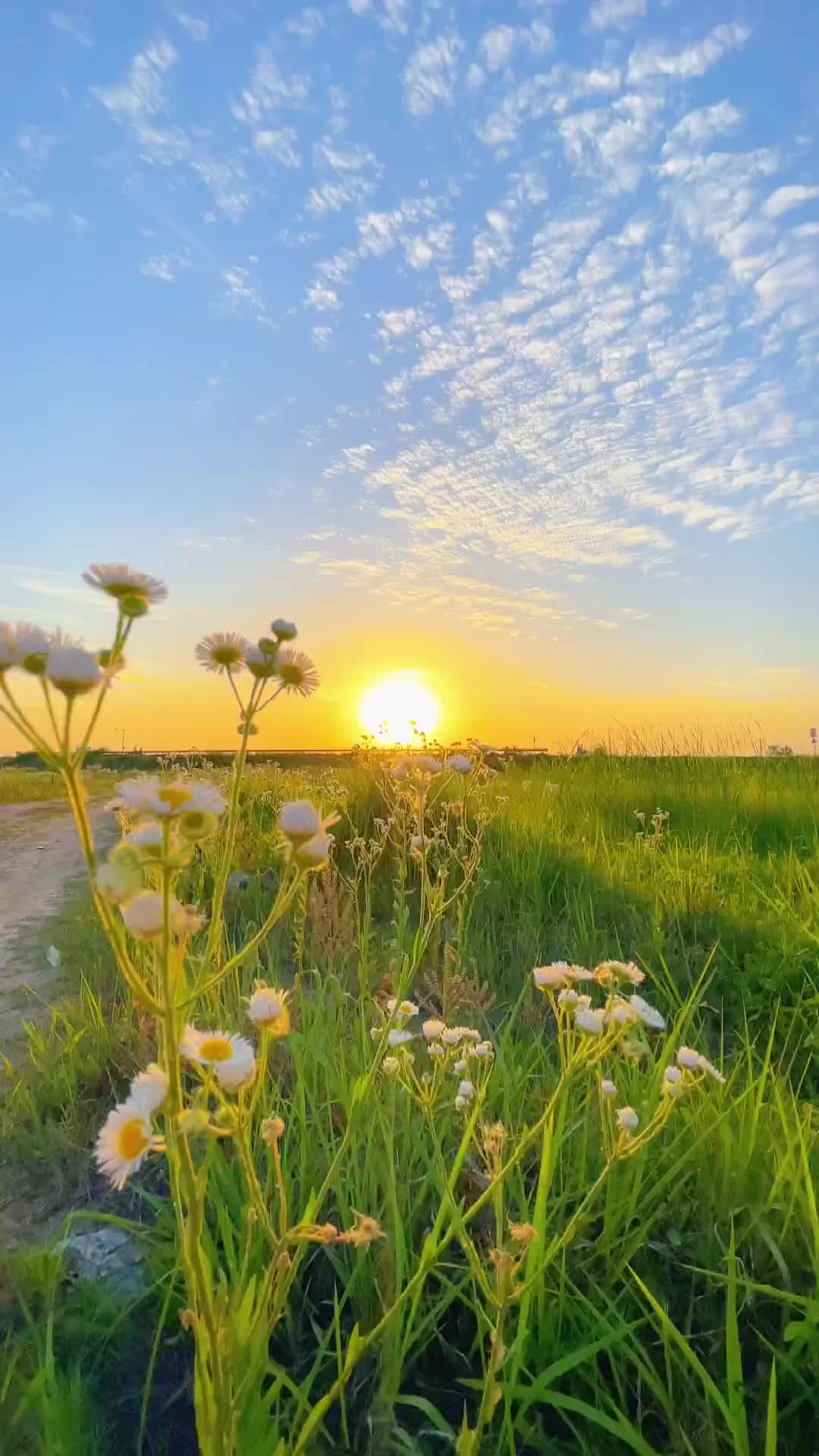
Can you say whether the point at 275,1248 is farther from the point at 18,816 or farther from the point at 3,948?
the point at 18,816

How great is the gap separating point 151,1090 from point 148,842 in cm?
39

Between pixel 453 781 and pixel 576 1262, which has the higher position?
Answer: pixel 453 781

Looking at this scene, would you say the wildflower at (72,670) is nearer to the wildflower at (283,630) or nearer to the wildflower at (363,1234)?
the wildflower at (283,630)

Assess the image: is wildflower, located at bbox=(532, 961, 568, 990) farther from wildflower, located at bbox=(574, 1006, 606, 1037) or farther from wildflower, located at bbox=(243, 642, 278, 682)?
wildflower, located at bbox=(243, 642, 278, 682)

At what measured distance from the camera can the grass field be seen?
1.78 m

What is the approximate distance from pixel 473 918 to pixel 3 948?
2.83m

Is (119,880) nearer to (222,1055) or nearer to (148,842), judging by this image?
(148,842)

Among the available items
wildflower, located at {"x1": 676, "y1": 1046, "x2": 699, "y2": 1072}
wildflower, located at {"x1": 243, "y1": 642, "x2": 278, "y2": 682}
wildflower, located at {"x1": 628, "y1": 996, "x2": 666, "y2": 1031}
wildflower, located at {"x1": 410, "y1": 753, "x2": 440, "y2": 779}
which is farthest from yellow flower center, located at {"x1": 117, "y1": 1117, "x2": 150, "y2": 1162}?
wildflower, located at {"x1": 410, "y1": 753, "x2": 440, "y2": 779}

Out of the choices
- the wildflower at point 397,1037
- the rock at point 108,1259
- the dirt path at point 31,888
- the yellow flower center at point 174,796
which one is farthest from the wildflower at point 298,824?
the dirt path at point 31,888

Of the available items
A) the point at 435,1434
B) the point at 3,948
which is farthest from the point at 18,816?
the point at 435,1434

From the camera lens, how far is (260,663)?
154 cm

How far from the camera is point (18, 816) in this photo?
12.1 metres

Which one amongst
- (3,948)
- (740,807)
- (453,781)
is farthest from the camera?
(740,807)

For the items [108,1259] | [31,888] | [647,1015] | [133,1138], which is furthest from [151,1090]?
[31,888]
